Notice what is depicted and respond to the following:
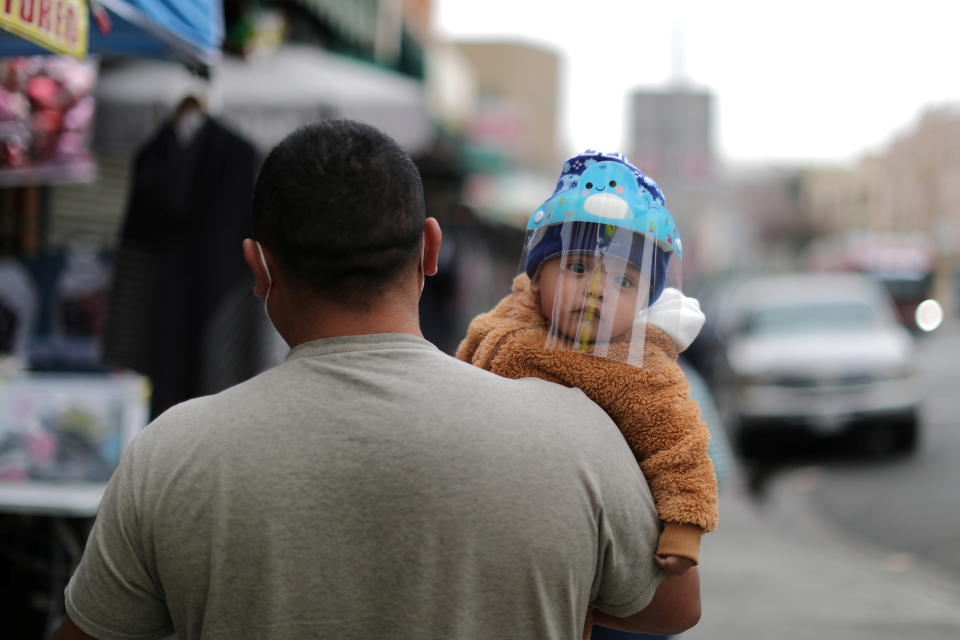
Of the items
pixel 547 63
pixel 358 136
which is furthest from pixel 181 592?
pixel 547 63

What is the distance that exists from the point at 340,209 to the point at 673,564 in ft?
2.66

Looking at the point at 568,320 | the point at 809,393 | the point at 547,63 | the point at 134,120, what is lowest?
the point at 809,393

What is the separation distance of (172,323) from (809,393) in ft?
31.2

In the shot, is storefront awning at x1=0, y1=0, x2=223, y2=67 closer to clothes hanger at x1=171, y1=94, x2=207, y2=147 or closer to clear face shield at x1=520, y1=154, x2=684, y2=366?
clothes hanger at x1=171, y1=94, x2=207, y2=147

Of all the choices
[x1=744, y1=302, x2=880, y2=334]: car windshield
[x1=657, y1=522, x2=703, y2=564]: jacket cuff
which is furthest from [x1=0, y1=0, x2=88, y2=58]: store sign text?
[x1=744, y1=302, x2=880, y2=334]: car windshield

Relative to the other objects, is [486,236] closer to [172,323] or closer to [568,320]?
[172,323]

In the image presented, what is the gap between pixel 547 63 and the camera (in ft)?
165

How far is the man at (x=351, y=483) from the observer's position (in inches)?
63.1

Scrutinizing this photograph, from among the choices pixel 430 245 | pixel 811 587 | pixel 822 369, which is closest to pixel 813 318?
pixel 822 369

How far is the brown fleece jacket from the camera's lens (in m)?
1.79

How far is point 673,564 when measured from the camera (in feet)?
5.82

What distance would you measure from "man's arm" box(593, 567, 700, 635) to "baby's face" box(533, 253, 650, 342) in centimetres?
45

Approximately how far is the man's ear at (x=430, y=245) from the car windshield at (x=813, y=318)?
477 inches

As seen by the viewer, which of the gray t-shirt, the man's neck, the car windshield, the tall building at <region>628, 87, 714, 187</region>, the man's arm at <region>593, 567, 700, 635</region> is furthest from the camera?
the tall building at <region>628, 87, 714, 187</region>
